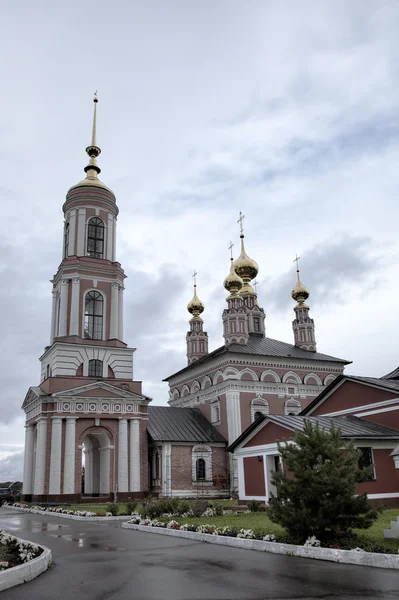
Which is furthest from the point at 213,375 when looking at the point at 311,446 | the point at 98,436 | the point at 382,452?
the point at 311,446

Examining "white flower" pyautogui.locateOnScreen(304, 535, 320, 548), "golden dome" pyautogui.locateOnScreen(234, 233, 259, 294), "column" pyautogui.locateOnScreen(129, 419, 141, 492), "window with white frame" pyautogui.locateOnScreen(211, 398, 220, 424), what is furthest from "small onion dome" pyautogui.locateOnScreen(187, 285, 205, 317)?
"white flower" pyautogui.locateOnScreen(304, 535, 320, 548)

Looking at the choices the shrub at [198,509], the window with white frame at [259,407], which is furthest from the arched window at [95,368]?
the shrub at [198,509]

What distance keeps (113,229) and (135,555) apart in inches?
1112

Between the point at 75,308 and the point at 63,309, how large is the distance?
32.6 inches

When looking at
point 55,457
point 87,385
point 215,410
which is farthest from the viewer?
point 215,410

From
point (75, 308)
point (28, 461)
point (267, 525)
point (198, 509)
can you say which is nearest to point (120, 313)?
point (75, 308)

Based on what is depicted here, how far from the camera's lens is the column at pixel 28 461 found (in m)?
32.0

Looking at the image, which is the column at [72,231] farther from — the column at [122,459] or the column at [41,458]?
the column at [122,459]

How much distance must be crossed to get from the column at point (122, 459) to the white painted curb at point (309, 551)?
1750 centimetres

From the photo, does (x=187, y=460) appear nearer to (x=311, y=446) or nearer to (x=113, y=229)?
(x=113, y=229)

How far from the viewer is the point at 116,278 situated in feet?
114

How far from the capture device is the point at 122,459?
3041cm

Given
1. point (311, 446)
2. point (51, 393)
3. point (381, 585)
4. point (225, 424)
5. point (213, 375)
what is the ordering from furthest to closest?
point (213, 375), point (225, 424), point (51, 393), point (311, 446), point (381, 585)

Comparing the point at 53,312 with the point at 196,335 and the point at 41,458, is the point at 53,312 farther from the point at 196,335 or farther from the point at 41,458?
the point at 196,335
